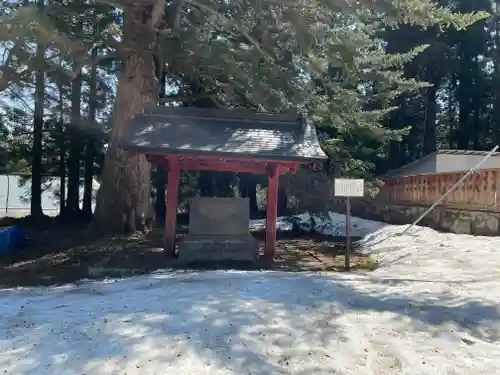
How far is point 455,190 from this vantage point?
1251cm

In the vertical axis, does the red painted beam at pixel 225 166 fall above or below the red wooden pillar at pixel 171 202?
above

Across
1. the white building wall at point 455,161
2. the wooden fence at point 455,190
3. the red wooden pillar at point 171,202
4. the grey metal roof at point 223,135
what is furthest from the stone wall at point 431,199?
the red wooden pillar at point 171,202

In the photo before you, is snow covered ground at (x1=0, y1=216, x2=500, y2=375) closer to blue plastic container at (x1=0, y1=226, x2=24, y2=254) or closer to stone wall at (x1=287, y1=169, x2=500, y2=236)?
stone wall at (x1=287, y1=169, x2=500, y2=236)

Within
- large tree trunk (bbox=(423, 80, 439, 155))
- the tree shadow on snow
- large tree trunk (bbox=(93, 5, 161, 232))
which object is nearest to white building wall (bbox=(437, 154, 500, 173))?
large tree trunk (bbox=(423, 80, 439, 155))

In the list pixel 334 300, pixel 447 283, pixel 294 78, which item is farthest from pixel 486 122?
pixel 334 300

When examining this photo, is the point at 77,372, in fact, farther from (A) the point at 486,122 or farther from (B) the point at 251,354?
(A) the point at 486,122

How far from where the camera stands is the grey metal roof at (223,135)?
837 centimetres

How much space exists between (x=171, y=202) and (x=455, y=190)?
7.53 meters

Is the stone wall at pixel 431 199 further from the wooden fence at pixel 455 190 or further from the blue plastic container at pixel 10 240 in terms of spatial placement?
the blue plastic container at pixel 10 240

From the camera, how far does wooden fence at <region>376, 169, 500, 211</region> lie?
10875 mm

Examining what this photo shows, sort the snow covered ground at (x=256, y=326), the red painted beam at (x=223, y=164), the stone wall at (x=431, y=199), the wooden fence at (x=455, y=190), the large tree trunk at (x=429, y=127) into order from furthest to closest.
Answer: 1. the large tree trunk at (x=429, y=127)
2. the stone wall at (x=431, y=199)
3. the wooden fence at (x=455, y=190)
4. the red painted beam at (x=223, y=164)
5. the snow covered ground at (x=256, y=326)

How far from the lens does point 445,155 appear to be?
60.1 ft

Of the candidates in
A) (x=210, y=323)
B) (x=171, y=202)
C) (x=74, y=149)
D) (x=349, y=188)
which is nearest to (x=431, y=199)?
(x=349, y=188)

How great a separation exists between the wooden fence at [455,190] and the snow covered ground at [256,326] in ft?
14.8
